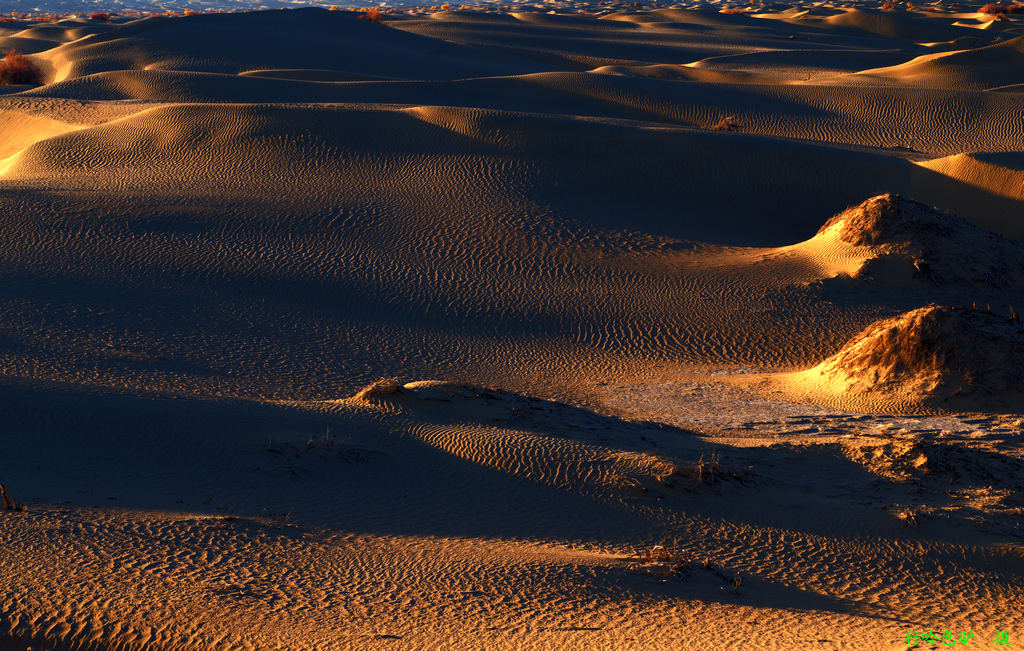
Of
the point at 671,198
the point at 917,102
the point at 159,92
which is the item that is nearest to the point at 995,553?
the point at 671,198

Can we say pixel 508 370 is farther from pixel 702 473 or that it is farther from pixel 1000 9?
pixel 1000 9

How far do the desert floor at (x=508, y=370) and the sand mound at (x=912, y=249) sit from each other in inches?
2.7

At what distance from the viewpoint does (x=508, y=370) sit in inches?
517

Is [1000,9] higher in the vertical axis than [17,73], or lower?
higher

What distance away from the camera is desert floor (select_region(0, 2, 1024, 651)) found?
5.97m

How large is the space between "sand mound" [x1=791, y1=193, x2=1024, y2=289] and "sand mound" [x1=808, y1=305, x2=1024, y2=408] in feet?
13.0

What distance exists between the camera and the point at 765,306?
49.8 ft

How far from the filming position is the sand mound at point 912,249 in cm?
1580

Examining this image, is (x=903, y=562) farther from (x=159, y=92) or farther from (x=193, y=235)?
(x=159, y=92)

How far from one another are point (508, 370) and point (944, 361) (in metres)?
5.45

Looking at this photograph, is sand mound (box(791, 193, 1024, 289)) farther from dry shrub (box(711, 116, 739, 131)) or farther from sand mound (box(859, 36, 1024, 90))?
sand mound (box(859, 36, 1024, 90))

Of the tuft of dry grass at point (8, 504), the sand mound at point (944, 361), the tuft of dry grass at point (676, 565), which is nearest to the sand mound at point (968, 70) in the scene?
the sand mound at point (944, 361)

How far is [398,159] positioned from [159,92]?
Answer: 1514 cm

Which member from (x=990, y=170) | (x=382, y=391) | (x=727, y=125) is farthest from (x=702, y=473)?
(x=727, y=125)
